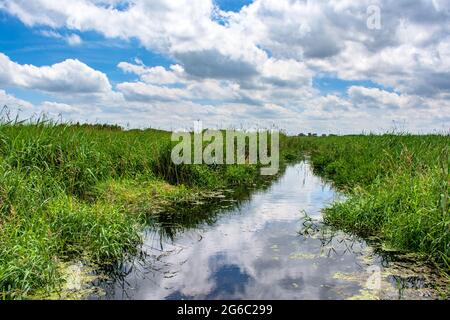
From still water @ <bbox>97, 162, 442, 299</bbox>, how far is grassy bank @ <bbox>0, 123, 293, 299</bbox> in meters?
0.62

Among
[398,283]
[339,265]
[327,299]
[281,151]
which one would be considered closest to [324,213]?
[339,265]

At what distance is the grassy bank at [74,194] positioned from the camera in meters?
4.61

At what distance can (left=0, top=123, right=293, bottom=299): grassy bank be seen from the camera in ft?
Answer: 15.1

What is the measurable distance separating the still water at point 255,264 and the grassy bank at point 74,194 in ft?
2.02

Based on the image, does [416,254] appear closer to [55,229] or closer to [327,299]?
[327,299]

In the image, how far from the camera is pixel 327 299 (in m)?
4.51

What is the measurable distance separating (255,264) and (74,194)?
439 cm

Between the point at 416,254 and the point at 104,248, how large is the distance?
4.28 m

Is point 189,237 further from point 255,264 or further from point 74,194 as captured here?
point 74,194
